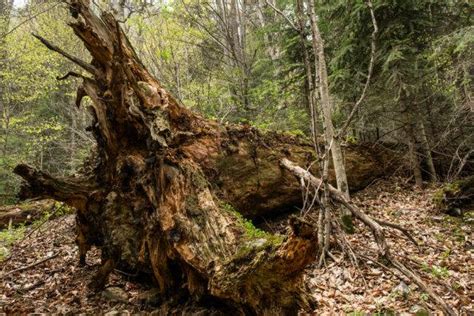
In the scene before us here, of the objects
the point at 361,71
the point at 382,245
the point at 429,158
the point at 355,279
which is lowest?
the point at 355,279

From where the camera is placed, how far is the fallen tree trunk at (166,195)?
330 cm

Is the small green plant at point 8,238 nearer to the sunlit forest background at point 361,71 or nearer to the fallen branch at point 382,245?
the sunlit forest background at point 361,71

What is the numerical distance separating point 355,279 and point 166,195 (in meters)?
2.85

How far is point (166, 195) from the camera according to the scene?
14.4 ft

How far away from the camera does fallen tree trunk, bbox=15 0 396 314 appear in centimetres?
330

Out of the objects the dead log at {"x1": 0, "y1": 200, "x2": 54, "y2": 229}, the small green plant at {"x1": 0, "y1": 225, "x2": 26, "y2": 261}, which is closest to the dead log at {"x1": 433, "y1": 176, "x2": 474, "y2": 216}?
the small green plant at {"x1": 0, "y1": 225, "x2": 26, "y2": 261}

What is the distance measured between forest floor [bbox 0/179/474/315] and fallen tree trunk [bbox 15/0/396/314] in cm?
40

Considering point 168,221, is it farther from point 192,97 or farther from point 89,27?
point 192,97

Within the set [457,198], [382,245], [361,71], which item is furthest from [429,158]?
[382,245]

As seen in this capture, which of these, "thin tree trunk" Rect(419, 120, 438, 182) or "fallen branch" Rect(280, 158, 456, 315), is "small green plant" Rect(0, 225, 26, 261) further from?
"thin tree trunk" Rect(419, 120, 438, 182)

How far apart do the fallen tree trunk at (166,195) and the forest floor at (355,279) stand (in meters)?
0.40

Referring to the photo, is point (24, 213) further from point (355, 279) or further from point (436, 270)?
point (436, 270)

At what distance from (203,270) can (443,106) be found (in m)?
8.41

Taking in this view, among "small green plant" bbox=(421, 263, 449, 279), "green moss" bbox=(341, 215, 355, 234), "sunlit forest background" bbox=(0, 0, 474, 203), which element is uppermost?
"sunlit forest background" bbox=(0, 0, 474, 203)
